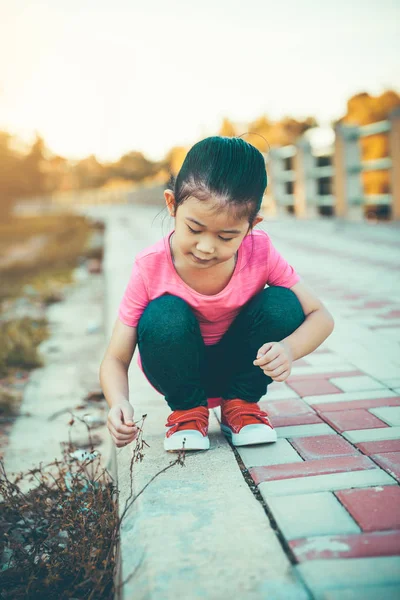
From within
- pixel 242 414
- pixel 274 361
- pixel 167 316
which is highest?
pixel 167 316

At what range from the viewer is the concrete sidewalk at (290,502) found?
3.72 feet

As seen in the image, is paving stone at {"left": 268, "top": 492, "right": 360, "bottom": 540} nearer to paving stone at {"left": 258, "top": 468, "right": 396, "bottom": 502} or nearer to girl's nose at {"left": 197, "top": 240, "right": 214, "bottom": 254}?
paving stone at {"left": 258, "top": 468, "right": 396, "bottom": 502}

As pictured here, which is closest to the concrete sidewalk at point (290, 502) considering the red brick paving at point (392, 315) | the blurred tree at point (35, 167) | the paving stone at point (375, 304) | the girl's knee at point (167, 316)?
the girl's knee at point (167, 316)

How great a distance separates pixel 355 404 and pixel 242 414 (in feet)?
1.56

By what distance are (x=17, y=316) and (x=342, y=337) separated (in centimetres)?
407

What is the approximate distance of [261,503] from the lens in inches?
56.1

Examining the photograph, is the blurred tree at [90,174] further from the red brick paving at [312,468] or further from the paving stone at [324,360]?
the red brick paving at [312,468]

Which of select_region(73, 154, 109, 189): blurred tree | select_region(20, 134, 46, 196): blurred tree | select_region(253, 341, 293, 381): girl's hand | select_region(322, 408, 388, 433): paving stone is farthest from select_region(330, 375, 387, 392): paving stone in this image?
select_region(73, 154, 109, 189): blurred tree

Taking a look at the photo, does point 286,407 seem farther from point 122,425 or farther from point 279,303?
point 122,425

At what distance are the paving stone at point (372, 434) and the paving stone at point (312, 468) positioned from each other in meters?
0.12

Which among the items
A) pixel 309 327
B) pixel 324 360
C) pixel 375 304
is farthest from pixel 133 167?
pixel 309 327

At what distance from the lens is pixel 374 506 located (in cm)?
136

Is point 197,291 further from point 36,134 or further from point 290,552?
point 36,134

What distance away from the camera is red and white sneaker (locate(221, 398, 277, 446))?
1756 mm
